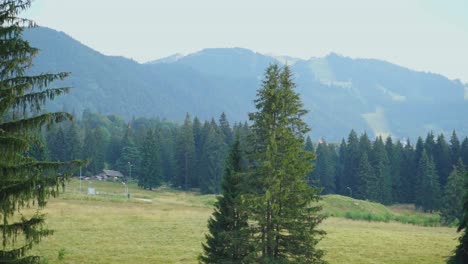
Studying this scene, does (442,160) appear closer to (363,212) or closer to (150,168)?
(363,212)

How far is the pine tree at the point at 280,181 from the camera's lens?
2236cm

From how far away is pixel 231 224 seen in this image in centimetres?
2558

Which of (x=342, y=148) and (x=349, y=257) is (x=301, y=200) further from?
(x=342, y=148)

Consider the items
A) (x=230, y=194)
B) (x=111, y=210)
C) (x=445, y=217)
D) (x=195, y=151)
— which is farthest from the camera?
(x=195, y=151)

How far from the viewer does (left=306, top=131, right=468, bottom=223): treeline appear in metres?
100

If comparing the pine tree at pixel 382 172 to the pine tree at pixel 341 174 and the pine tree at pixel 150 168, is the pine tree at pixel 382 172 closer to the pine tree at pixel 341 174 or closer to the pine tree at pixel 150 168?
the pine tree at pixel 341 174

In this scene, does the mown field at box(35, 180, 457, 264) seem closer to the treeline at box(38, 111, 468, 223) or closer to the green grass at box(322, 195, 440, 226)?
the green grass at box(322, 195, 440, 226)

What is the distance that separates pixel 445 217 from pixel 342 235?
34.7 m

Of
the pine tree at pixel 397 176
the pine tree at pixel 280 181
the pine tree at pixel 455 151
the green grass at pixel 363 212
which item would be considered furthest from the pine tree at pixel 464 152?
the pine tree at pixel 280 181

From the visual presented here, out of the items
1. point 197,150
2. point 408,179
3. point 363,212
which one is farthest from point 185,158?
point 408,179

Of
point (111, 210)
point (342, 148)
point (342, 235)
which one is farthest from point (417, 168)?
point (111, 210)

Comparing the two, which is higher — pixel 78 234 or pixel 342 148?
pixel 342 148

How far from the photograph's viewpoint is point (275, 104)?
23.0 meters

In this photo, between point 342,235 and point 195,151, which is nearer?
point 342,235
